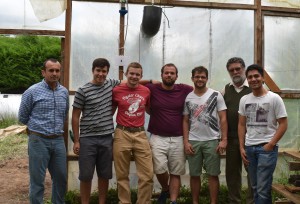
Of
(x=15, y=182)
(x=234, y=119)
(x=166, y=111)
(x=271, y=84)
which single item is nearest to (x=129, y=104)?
(x=166, y=111)

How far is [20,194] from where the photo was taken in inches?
204

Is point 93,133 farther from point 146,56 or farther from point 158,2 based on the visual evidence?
point 158,2

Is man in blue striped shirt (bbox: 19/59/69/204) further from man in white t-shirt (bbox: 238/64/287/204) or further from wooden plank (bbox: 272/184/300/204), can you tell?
wooden plank (bbox: 272/184/300/204)

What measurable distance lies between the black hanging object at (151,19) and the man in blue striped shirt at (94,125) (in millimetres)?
971

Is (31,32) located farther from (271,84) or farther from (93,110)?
(271,84)

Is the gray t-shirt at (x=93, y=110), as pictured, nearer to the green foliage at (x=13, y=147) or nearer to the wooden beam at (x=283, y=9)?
the wooden beam at (x=283, y=9)

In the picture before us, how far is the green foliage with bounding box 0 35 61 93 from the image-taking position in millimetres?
15484

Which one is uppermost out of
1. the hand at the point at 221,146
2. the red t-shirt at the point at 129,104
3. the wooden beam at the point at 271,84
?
the wooden beam at the point at 271,84

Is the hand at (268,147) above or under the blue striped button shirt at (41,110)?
under

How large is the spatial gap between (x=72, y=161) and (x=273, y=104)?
8.45 ft

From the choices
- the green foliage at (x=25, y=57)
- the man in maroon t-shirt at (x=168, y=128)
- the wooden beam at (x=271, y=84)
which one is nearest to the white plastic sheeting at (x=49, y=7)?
the man in maroon t-shirt at (x=168, y=128)

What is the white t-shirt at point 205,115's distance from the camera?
3932 mm

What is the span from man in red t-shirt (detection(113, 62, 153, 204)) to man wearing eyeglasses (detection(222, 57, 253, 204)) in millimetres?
924

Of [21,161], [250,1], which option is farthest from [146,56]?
[21,161]
